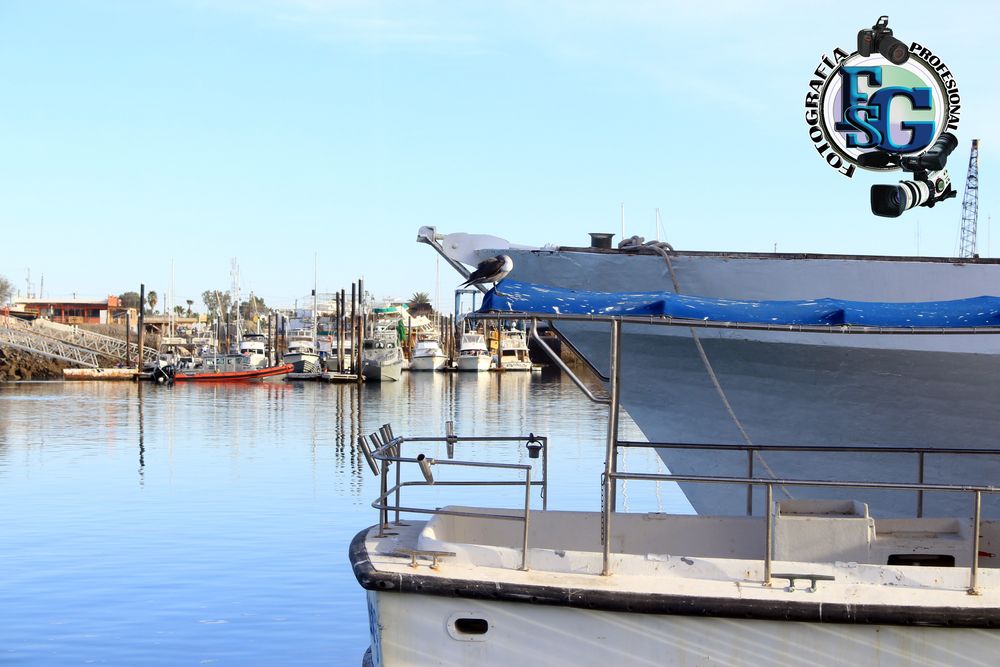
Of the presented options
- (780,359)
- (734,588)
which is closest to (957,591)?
(734,588)

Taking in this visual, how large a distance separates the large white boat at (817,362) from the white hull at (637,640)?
15.8 feet

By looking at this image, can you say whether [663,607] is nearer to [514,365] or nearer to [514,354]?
[514,365]

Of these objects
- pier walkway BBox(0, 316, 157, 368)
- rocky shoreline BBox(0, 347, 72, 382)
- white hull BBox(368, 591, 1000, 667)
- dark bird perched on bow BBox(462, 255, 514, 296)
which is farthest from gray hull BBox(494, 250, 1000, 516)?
rocky shoreline BBox(0, 347, 72, 382)

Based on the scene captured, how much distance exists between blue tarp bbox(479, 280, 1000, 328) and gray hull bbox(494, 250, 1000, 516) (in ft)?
12.7

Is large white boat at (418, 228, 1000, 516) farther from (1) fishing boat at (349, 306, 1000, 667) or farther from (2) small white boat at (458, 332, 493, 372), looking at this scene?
(2) small white boat at (458, 332, 493, 372)

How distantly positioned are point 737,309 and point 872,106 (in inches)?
237

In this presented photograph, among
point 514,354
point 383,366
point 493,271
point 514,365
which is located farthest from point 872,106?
point 514,354

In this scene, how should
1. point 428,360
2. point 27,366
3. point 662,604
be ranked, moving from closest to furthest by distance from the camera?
point 662,604 → point 27,366 → point 428,360

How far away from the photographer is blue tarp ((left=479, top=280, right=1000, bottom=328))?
310 inches

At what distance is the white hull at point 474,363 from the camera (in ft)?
282

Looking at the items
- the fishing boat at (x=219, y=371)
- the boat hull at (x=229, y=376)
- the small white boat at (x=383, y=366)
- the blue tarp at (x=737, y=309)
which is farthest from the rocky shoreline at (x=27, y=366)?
the blue tarp at (x=737, y=309)

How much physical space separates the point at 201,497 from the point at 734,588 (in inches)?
647

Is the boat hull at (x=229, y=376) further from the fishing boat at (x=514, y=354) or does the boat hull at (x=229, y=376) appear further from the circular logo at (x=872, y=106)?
the circular logo at (x=872, y=106)

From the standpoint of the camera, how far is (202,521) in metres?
19.1
